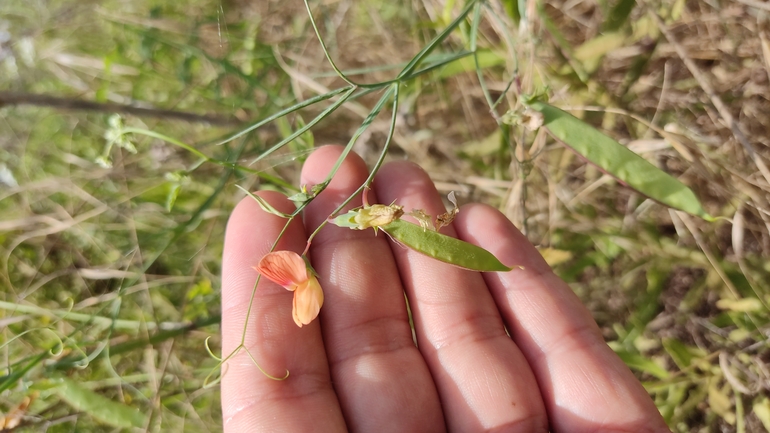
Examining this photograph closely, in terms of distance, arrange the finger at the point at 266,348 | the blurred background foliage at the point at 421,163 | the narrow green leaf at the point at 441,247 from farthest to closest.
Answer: the blurred background foliage at the point at 421,163, the finger at the point at 266,348, the narrow green leaf at the point at 441,247

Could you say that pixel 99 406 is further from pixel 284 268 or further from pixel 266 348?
pixel 284 268

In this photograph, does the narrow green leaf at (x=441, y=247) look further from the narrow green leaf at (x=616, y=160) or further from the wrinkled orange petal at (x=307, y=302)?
the narrow green leaf at (x=616, y=160)

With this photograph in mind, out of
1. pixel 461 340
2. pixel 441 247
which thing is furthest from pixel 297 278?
pixel 461 340

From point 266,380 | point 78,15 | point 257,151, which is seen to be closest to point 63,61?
→ point 78,15

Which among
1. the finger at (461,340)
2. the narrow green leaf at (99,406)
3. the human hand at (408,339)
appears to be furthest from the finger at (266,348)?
the narrow green leaf at (99,406)

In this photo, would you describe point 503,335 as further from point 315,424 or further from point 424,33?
point 424,33
